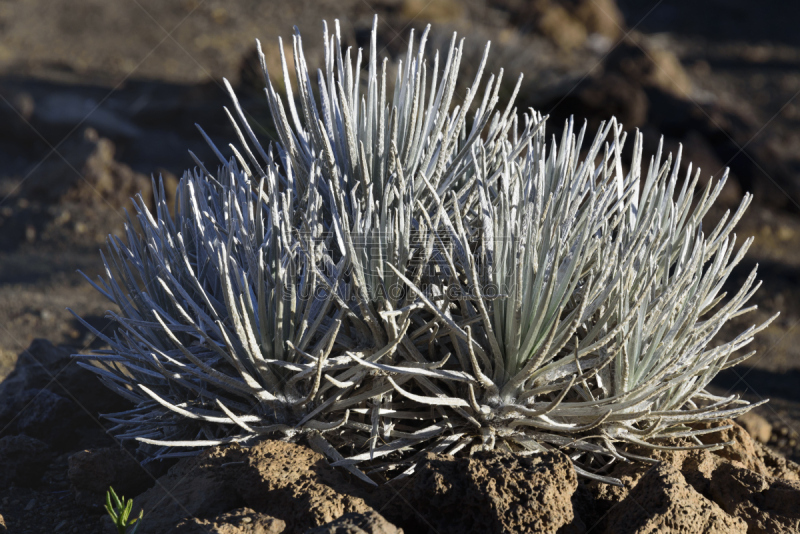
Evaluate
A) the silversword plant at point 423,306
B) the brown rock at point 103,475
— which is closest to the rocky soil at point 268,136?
the brown rock at point 103,475

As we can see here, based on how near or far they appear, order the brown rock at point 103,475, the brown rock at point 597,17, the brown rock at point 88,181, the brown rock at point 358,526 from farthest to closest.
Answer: the brown rock at point 597,17 < the brown rock at point 88,181 < the brown rock at point 103,475 < the brown rock at point 358,526

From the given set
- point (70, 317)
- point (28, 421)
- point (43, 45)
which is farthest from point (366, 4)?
point (28, 421)

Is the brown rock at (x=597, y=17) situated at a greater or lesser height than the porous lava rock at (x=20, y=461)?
greater

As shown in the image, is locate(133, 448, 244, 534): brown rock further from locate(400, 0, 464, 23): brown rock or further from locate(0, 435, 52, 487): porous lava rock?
locate(400, 0, 464, 23): brown rock

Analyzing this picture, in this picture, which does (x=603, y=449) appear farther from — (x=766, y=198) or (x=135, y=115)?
(x=135, y=115)

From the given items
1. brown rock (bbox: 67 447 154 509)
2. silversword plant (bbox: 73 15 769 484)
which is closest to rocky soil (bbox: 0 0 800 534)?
brown rock (bbox: 67 447 154 509)

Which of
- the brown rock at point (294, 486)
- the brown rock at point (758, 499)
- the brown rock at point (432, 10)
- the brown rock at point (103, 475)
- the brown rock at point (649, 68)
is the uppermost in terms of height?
the brown rock at point (649, 68)

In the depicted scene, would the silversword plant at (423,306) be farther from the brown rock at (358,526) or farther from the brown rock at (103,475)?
the brown rock at (358,526)
